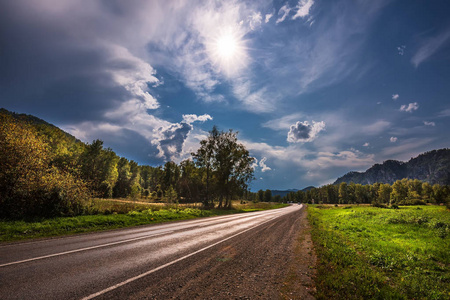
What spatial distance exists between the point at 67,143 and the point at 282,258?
8278cm

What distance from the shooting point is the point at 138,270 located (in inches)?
235

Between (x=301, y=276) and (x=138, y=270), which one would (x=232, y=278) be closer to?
(x=301, y=276)

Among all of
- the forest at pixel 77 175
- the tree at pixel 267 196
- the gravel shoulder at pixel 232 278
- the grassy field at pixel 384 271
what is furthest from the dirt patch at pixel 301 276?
the tree at pixel 267 196

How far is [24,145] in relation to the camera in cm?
1448

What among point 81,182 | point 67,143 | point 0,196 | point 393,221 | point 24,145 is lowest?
point 393,221

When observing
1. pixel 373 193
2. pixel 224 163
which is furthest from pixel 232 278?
pixel 373 193

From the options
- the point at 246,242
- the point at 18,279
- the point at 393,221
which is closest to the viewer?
the point at 18,279

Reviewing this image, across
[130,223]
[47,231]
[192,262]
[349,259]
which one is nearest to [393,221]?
[349,259]

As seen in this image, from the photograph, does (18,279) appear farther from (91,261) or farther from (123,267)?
(123,267)

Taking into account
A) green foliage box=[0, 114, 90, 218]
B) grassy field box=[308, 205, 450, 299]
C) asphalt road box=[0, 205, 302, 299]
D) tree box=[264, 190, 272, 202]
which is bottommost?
tree box=[264, 190, 272, 202]

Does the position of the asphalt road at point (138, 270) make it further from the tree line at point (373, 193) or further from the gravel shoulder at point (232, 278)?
the tree line at point (373, 193)

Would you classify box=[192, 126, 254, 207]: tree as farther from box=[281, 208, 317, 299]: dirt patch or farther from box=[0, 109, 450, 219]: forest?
box=[281, 208, 317, 299]: dirt patch

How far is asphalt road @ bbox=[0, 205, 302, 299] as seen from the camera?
463 centimetres

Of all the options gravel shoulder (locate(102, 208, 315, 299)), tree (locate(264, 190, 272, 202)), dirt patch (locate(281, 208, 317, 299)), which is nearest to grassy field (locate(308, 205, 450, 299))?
dirt patch (locate(281, 208, 317, 299))
